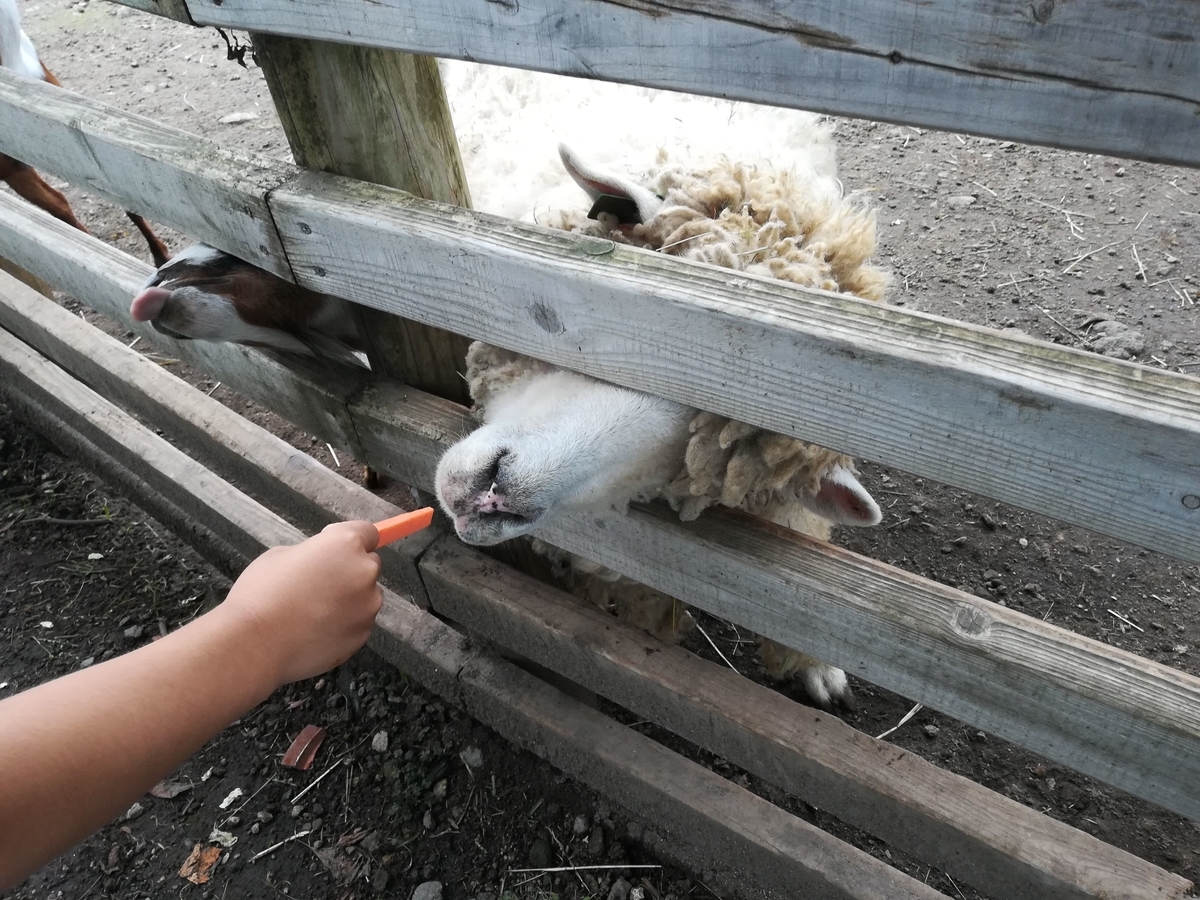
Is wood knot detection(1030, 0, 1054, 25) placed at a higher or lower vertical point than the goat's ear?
higher

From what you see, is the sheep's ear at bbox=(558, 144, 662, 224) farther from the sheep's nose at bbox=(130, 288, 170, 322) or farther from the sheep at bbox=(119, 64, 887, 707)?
the sheep's nose at bbox=(130, 288, 170, 322)

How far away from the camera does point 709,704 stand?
1.70 meters

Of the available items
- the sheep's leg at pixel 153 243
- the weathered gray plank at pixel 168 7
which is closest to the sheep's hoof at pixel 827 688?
the weathered gray plank at pixel 168 7

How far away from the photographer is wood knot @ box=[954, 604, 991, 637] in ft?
4.03

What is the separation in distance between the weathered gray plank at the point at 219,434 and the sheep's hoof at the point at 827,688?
116 centimetres

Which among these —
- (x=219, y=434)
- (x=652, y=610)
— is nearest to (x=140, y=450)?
(x=219, y=434)

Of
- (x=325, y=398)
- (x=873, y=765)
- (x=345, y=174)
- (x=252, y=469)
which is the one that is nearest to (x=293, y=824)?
(x=252, y=469)

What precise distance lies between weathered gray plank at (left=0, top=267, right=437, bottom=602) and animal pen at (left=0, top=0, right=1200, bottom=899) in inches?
0.5

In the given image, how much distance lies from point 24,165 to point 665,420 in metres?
3.88

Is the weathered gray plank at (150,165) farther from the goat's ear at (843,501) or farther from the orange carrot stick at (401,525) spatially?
the goat's ear at (843,501)

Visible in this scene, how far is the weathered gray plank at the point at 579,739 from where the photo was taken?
1.70 meters

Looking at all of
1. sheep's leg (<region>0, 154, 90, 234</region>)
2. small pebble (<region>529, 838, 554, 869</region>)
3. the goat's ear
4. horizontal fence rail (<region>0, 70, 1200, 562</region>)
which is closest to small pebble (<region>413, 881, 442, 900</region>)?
small pebble (<region>529, 838, 554, 869</region>)

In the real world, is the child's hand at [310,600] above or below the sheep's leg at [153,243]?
above

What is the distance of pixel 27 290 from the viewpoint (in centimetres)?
303
